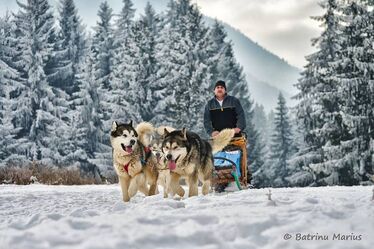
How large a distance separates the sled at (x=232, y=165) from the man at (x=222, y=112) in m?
0.35

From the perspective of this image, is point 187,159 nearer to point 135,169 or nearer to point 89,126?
point 135,169

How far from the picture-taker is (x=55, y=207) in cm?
765

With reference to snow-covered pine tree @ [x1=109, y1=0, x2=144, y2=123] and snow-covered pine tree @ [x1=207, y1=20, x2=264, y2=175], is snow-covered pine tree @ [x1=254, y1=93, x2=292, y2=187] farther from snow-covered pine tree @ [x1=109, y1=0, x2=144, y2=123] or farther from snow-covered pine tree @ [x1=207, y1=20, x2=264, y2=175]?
snow-covered pine tree @ [x1=109, y1=0, x2=144, y2=123]

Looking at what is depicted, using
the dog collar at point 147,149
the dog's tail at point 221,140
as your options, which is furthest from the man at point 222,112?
the dog collar at point 147,149

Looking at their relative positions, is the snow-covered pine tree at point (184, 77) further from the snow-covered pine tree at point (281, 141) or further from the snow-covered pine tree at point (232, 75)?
the snow-covered pine tree at point (281, 141)

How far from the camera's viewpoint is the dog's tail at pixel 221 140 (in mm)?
8664

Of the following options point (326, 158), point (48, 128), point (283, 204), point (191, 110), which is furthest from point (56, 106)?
point (283, 204)

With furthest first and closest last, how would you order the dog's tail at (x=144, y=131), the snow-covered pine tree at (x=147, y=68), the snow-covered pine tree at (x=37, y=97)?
the snow-covered pine tree at (x=147, y=68) < the snow-covered pine tree at (x=37, y=97) < the dog's tail at (x=144, y=131)

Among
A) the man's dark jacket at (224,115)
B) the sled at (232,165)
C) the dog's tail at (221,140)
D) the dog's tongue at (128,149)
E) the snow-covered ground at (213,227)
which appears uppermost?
the man's dark jacket at (224,115)

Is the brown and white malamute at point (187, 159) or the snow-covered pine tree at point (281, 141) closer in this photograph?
the brown and white malamute at point (187, 159)

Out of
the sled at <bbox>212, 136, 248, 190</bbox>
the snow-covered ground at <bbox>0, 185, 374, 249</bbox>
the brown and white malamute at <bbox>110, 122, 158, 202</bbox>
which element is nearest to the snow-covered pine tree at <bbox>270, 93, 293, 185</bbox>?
the sled at <bbox>212, 136, 248, 190</bbox>

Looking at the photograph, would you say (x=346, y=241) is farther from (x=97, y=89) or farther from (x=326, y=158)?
(x=97, y=89)

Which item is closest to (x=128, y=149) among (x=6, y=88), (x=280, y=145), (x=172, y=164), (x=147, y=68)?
(x=172, y=164)

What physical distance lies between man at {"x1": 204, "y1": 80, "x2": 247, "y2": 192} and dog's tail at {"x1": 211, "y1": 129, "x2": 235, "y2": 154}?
62 cm
